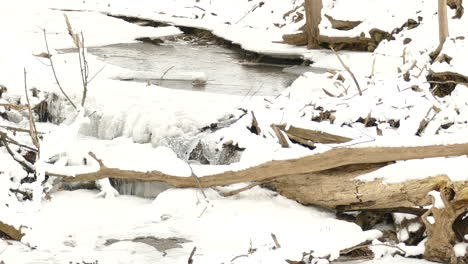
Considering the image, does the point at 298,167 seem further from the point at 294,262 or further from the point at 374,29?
the point at 374,29

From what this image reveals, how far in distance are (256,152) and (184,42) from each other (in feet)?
24.6

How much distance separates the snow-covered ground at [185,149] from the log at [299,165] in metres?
0.05

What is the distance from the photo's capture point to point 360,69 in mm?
9633

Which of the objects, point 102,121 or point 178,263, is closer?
point 178,263

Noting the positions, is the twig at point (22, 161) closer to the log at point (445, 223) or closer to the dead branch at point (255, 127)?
the dead branch at point (255, 127)

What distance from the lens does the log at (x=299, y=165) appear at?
17.2 ft

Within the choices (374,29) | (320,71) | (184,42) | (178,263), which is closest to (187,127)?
(178,263)

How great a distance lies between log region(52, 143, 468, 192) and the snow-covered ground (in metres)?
0.05

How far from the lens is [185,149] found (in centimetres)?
655

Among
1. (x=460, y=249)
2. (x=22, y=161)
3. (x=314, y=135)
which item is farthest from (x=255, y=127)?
(x=460, y=249)

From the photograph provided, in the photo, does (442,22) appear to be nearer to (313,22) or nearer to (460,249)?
(313,22)

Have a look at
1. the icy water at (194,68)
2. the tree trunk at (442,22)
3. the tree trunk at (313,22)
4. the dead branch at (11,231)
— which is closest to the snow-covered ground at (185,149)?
the dead branch at (11,231)

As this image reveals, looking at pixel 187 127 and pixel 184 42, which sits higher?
pixel 187 127

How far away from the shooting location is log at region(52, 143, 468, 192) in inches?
206
